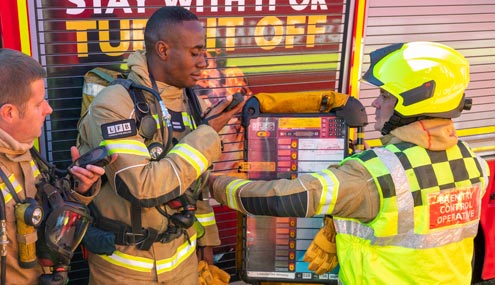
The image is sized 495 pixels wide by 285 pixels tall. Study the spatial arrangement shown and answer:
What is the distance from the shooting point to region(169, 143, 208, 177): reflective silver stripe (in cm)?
253

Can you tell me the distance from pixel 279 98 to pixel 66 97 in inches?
47.9

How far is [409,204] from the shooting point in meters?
2.39

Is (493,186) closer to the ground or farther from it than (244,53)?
closer to the ground

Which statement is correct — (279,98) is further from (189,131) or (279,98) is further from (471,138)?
(471,138)

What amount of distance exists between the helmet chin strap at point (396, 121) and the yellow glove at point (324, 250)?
2.24 feet

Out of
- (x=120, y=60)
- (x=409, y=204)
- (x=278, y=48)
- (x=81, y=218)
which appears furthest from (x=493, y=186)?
(x=81, y=218)

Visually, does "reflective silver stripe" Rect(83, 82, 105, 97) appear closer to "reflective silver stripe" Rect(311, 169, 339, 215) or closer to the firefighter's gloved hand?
the firefighter's gloved hand

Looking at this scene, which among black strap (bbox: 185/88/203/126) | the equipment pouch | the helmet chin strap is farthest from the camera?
black strap (bbox: 185/88/203/126)

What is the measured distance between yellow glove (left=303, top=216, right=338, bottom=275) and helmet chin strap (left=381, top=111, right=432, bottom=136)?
682 mm

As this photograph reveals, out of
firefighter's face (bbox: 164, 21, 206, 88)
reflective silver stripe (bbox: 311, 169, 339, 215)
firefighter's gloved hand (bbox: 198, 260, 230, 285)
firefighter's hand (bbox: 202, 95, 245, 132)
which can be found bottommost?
firefighter's gloved hand (bbox: 198, 260, 230, 285)

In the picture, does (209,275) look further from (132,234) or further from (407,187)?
(407,187)

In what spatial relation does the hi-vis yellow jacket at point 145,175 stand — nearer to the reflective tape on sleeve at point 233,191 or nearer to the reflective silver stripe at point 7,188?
the reflective tape on sleeve at point 233,191

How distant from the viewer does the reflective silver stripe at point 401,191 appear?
7.77 ft

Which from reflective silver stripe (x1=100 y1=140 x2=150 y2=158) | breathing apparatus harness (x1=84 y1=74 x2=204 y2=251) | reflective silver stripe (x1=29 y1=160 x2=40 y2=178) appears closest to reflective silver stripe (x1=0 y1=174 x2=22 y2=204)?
reflective silver stripe (x1=29 y1=160 x2=40 y2=178)
